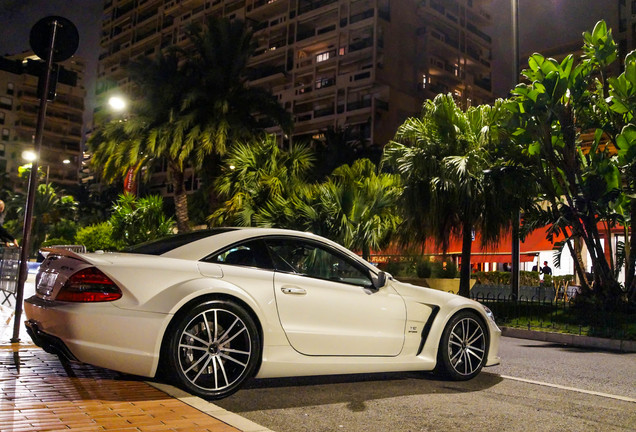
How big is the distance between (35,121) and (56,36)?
120 metres

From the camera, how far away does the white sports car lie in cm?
485

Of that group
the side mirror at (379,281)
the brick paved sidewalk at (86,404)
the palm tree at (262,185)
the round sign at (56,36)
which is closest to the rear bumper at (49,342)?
the brick paved sidewalk at (86,404)

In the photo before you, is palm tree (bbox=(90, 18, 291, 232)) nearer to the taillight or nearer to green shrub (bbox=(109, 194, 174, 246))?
A: green shrub (bbox=(109, 194, 174, 246))

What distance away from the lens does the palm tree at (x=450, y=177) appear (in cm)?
1609

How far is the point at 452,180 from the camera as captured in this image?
1608cm

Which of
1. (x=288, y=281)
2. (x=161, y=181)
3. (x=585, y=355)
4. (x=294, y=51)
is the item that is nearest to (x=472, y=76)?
(x=294, y=51)

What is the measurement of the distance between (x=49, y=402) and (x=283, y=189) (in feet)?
50.2

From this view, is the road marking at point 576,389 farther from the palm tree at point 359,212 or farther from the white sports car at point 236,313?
the palm tree at point 359,212

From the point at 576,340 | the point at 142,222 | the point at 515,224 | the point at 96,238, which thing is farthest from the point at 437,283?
the point at 96,238

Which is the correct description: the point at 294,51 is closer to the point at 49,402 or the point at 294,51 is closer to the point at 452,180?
the point at 452,180

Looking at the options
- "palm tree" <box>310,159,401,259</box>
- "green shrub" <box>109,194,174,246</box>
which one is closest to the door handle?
"palm tree" <box>310,159,401,259</box>

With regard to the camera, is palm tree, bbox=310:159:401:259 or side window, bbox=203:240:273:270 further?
palm tree, bbox=310:159:401:259

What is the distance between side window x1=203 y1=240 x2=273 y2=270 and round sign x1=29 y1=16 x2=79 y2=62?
422cm

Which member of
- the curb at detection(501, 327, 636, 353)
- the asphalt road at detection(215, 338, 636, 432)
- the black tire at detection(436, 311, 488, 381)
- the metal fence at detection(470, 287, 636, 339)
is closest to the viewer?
the asphalt road at detection(215, 338, 636, 432)
